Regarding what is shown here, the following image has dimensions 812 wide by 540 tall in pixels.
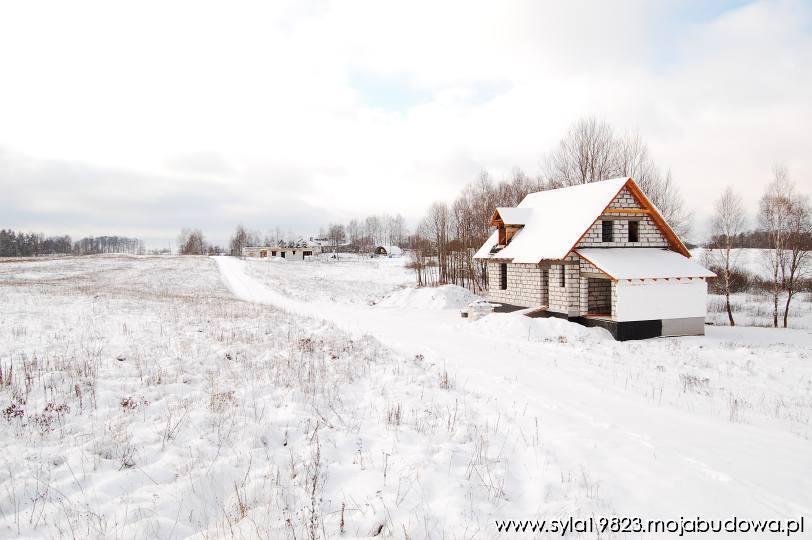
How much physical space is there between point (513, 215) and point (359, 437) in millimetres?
22037

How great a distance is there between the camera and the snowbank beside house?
29.5 meters

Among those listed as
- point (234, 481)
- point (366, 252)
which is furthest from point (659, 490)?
point (366, 252)

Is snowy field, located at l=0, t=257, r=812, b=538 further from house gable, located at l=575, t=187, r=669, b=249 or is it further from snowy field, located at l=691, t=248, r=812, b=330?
snowy field, located at l=691, t=248, r=812, b=330

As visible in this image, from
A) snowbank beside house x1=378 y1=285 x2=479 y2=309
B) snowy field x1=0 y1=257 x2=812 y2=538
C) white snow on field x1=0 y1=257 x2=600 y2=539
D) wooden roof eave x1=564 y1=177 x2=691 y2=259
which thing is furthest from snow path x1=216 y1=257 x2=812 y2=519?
snowbank beside house x1=378 y1=285 x2=479 y2=309

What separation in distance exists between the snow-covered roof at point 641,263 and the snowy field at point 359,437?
6978 mm

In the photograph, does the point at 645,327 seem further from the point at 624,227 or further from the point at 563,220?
the point at 563,220

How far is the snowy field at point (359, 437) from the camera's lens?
4.30 meters

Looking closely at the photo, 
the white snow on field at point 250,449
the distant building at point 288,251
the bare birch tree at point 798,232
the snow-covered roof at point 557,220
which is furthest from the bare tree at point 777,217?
the distant building at point 288,251

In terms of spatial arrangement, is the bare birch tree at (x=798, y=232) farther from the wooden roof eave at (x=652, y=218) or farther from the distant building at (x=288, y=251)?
the distant building at (x=288, y=251)

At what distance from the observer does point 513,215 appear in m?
26.0

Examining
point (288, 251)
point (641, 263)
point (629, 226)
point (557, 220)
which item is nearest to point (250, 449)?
point (641, 263)

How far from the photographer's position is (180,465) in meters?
5.07

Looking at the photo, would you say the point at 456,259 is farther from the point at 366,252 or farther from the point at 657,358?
the point at 366,252

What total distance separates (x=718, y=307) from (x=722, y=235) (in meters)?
7.51
